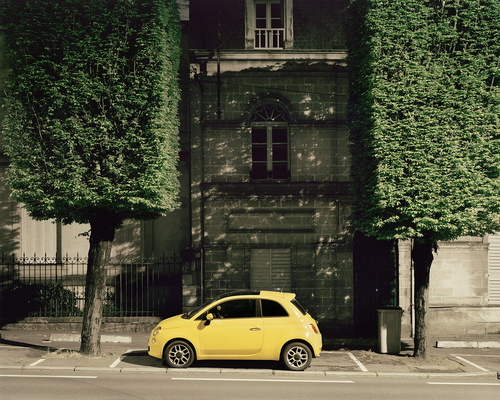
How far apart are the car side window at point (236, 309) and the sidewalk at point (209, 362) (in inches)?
45.4

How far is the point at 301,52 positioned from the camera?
16.0 metres

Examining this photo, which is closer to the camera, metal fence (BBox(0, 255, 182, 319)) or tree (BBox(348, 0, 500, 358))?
tree (BBox(348, 0, 500, 358))

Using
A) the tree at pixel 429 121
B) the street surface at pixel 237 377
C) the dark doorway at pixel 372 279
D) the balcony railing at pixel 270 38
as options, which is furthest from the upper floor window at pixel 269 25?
the street surface at pixel 237 377

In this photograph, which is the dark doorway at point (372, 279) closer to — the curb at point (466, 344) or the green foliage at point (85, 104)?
the curb at point (466, 344)

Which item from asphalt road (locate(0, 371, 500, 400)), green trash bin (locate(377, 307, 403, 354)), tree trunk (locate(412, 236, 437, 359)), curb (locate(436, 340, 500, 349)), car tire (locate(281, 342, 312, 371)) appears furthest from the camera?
curb (locate(436, 340, 500, 349))

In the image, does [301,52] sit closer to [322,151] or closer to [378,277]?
[322,151]

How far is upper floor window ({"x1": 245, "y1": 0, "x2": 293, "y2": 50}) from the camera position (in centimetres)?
1612

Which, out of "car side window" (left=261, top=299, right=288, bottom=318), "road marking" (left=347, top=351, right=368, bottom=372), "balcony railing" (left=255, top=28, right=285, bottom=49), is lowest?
"road marking" (left=347, top=351, right=368, bottom=372)

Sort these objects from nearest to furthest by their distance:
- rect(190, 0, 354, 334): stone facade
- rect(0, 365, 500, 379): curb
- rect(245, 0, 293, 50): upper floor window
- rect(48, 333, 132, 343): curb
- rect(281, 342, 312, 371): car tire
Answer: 1. rect(0, 365, 500, 379): curb
2. rect(281, 342, 312, 371): car tire
3. rect(48, 333, 132, 343): curb
4. rect(190, 0, 354, 334): stone facade
5. rect(245, 0, 293, 50): upper floor window

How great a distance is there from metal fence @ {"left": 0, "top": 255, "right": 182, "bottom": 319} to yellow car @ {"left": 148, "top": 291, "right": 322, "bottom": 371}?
506 centimetres

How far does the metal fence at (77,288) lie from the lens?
615 inches

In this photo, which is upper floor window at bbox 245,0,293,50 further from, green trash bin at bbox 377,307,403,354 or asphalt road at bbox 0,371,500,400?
asphalt road at bbox 0,371,500,400

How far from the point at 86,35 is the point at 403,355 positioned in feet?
36.8

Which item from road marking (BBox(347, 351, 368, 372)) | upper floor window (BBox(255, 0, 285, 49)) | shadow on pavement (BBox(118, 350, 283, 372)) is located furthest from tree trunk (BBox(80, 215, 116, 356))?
upper floor window (BBox(255, 0, 285, 49))
